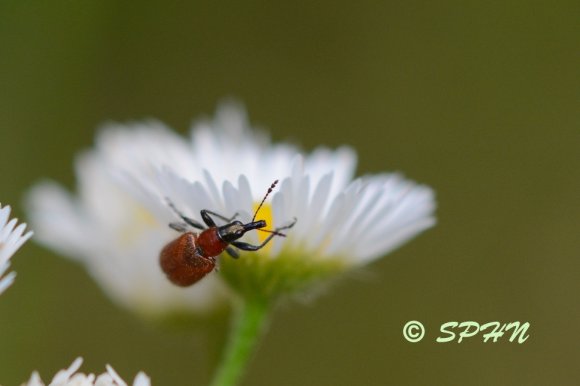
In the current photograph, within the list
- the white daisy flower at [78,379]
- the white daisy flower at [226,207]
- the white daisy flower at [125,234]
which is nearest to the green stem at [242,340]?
the white daisy flower at [226,207]

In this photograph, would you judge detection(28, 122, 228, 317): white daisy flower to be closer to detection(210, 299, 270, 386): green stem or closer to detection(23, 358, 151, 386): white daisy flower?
detection(210, 299, 270, 386): green stem

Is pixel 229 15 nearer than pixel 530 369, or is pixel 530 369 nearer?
pixel 530 369

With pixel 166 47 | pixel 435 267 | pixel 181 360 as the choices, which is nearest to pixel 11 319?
pixel 181 360

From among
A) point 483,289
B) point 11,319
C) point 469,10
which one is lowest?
point 11,319

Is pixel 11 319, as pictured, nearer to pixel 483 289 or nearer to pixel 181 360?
pixel 181 360

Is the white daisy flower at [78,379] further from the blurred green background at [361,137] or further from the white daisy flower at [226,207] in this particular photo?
the blurred green background at [361,137]

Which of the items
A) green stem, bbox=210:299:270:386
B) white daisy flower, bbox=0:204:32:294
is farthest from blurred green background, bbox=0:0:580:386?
white daisy flower, bbox=0:204:32:294
